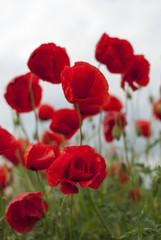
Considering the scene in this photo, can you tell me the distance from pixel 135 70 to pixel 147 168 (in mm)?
435

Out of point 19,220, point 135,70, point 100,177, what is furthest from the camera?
point 135,70

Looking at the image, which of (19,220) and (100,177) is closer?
(100,177)

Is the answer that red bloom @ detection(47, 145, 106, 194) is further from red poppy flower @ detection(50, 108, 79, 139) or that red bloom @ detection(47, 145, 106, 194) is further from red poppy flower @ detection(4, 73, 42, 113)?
red poppy flower @ detection(4, 73, 42, 113)

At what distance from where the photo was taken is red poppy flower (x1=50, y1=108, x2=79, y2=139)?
4.66ft

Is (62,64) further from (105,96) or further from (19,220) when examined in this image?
(19,220)

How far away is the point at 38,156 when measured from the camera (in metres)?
1.05

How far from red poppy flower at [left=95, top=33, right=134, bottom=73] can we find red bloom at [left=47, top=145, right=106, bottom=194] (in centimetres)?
52

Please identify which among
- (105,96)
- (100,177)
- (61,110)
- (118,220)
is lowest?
(118,220)

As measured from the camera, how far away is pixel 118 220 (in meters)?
1.38

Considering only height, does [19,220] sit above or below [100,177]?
below

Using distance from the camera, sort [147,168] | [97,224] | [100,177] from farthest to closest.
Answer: [97,224], [147,168], [100,177]

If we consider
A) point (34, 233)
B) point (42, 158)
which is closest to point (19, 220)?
point (34, 233)

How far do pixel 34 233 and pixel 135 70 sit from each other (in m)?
0.78

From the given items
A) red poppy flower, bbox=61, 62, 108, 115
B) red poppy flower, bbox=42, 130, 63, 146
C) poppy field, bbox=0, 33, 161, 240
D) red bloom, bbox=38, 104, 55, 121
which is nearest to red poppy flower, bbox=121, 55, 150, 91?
poppy field, bbox=0, 33, 161, 240
